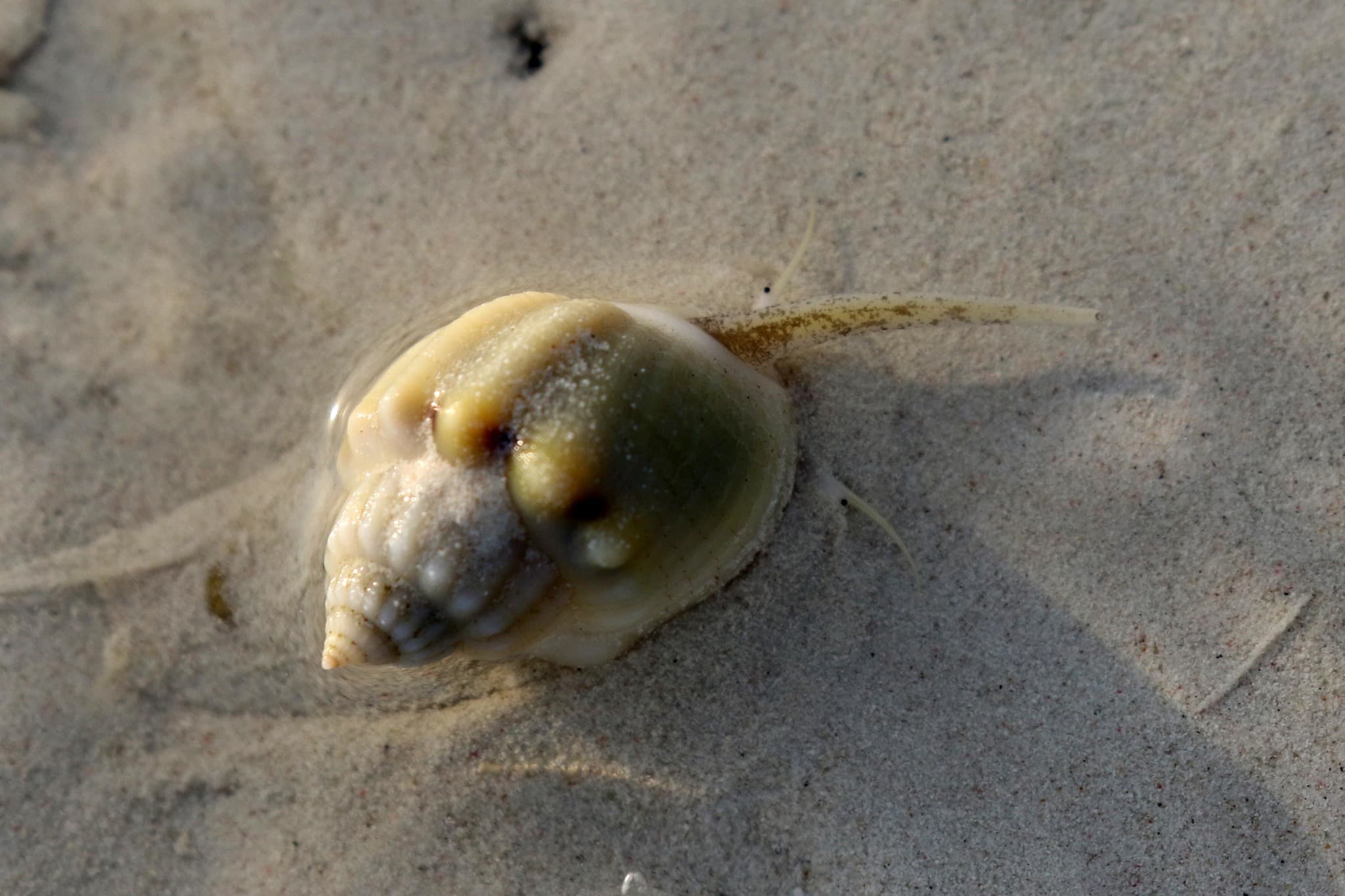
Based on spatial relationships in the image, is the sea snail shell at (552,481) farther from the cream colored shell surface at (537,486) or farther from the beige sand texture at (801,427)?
the beige sand texture at (801,427)

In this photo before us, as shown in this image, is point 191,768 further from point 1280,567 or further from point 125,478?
point 1280,567

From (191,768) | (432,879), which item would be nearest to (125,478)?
(191,768)

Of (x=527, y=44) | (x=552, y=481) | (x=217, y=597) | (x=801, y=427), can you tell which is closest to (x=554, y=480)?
(x=552, y=481)

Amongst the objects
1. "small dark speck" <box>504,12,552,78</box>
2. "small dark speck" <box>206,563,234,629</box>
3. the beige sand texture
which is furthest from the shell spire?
"small dark speck" <box>504,12,552,78</box>

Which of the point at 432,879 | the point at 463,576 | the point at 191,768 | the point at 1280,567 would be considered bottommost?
the point at 432,879

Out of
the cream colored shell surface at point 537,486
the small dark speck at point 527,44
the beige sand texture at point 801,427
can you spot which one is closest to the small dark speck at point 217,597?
the beige sand texture at point 801,427

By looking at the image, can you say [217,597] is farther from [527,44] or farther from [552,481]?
[527,44]
